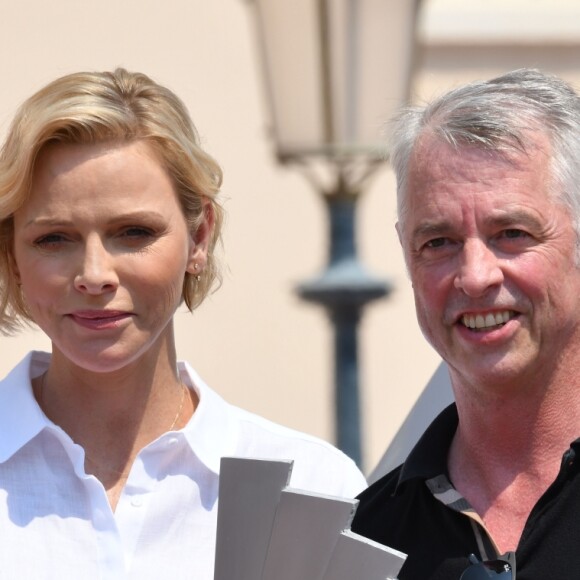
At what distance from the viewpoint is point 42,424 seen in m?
2.69

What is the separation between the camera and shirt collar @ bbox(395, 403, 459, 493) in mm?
Result: 2447

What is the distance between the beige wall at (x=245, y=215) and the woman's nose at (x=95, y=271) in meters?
3.81

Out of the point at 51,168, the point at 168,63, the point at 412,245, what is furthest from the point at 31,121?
the point at 168,63

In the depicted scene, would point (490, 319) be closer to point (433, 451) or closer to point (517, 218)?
point (517, 218)

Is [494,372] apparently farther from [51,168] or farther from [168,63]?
[168,63]

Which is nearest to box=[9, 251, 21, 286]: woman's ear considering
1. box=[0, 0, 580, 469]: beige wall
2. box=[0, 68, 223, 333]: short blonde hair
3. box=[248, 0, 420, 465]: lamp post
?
box=[0, 68, 223, 333]: short blonde hair

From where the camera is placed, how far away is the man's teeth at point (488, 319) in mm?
2299

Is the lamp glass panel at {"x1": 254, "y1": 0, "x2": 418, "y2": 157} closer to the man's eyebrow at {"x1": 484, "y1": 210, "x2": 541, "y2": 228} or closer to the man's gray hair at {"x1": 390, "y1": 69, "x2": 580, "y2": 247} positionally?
the man's gray hair at {"x1": 390, "y1": 69, "x2": 580, "y2": 247}

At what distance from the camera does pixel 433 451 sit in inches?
98.2

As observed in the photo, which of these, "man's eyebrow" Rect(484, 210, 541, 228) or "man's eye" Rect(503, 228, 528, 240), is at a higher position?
"man's eyebrow" Rect(484, 210, 541, 228)

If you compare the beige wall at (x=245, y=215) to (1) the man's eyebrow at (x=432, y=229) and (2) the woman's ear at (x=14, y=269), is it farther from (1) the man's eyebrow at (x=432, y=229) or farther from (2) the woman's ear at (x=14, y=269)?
(1) the man's eyebrow at (x=432, y=229)

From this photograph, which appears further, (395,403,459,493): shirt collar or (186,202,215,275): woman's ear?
(186,202,215,275): woman's ear

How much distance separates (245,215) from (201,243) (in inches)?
148

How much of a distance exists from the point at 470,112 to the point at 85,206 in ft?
2.07
